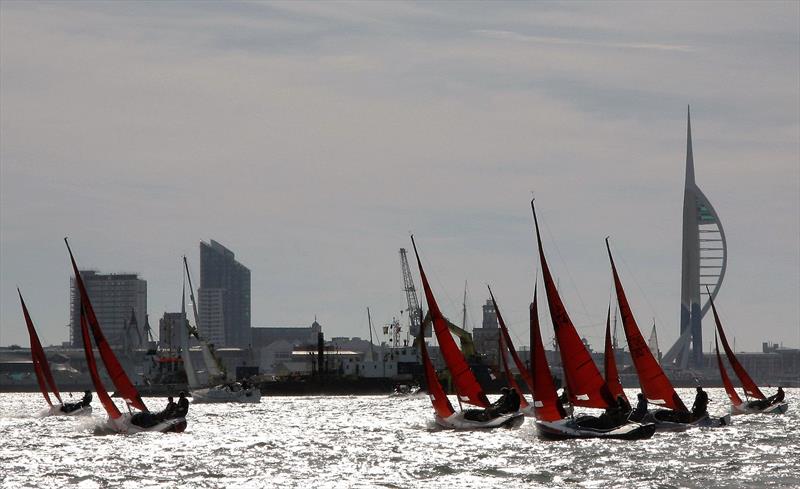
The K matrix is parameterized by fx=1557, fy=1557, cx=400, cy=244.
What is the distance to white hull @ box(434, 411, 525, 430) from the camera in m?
67.2

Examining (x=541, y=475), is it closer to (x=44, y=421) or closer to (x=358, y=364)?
(x=44, y=421)

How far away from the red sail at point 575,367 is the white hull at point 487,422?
897 cm

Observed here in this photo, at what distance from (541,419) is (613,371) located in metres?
10.4

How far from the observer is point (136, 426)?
225ft

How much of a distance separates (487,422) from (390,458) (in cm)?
1347

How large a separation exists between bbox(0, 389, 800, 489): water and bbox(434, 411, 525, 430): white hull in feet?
1.49

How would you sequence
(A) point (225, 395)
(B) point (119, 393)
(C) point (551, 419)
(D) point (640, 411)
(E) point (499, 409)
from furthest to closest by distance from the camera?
(A) point (225, 395) → (E) point (499, 409) → (B) point (119, 393) → (D) point (640, 411) → (C) point (551, 419)

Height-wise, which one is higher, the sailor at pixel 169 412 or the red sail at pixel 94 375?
the red sail at pixel 94 375

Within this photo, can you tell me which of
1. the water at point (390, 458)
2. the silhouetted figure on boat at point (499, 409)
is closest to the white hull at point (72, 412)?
the water at point (390, 458)

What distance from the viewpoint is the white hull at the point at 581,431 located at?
58.5 metres

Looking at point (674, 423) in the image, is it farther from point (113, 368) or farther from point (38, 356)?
point (38, 356)

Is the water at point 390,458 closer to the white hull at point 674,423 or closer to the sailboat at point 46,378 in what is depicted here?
the white hull at point 674,423

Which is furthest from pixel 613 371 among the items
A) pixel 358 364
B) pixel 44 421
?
pixel 358 364

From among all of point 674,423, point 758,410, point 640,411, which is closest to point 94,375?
point 640,411
